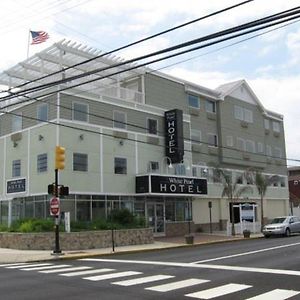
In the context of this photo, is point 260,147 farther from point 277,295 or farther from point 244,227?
point 277,295

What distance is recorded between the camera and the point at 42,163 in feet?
107

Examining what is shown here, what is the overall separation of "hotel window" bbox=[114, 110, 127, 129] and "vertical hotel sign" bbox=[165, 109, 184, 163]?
3.99 m

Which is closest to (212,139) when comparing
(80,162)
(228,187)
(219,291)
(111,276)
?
(228,187)

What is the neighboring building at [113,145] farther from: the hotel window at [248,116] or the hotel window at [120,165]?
the hotel window at [248,116]

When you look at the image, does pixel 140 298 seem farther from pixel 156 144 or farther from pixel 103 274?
pixel 156 144

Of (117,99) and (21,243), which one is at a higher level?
(117,99)

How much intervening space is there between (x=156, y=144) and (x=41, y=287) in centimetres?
2549

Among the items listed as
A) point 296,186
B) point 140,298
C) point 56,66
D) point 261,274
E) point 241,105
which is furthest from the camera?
point 296,186

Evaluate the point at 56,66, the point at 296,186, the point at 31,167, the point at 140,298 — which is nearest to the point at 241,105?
the point at 56,66

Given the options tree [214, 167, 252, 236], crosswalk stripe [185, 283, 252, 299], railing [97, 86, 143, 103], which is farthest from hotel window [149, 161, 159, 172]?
crosswalk stripe [185, 283, 252, 299]

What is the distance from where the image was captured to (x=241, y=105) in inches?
1944

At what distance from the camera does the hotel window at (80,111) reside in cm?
3278

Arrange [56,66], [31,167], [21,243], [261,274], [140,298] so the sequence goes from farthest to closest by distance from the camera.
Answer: [56,66] → [31,167] → [21,243] → [261,274] → [140,298]

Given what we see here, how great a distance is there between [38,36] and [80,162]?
9.37 metres
